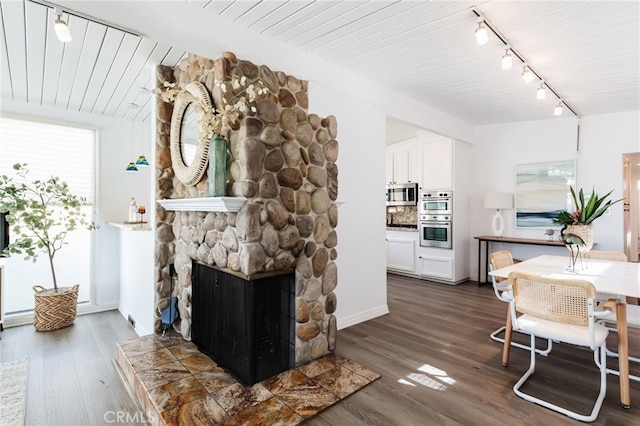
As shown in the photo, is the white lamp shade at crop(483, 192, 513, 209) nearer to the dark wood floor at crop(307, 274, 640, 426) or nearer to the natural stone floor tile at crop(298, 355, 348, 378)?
the dark wood floor at crop(307, 274, 640, 426)

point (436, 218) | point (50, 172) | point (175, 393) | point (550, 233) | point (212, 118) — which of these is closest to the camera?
point (175, 393)

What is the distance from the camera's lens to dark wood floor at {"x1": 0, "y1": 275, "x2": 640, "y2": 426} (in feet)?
6.44

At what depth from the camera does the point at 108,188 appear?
14.1 feet

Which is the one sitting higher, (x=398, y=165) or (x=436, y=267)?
(x=398, y=165)

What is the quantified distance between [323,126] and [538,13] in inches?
71.2

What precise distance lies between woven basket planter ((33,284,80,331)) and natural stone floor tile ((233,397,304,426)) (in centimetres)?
288

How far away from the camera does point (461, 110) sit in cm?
479

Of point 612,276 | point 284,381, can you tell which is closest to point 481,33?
point 612,276

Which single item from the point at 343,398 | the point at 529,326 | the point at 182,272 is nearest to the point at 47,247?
the point at 182,272

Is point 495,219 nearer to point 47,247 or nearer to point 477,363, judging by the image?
point 477,363

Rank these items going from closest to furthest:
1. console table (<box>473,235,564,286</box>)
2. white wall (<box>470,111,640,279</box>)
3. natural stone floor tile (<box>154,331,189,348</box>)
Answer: natural stone floor tile (<box>154,331,189,348</box>)
white wall (<box>470,111,640,279</box>)
console table (<box>473,235,564,286</box>)

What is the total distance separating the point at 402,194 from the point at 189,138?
435 centimetres

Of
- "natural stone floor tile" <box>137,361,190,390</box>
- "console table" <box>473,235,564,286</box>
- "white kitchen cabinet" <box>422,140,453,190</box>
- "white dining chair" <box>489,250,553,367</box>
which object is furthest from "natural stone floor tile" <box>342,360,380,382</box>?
"white kitchen cabinet" <box>422,140,453,190</box>

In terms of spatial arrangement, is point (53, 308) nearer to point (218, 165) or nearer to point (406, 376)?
point (218, 165)
